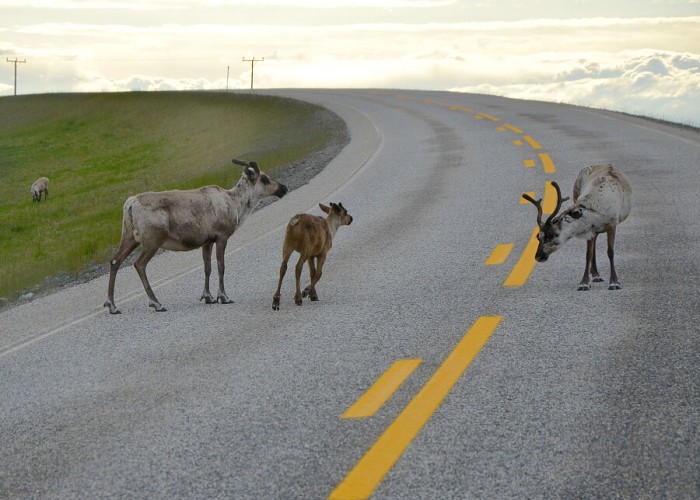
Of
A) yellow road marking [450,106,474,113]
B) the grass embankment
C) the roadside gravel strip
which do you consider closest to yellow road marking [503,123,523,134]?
the roadside gravel strip

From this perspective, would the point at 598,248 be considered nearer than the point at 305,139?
Yes

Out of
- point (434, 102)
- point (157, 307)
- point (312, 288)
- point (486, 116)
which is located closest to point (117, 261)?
point (157, 307)

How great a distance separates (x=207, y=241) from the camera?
423 inches

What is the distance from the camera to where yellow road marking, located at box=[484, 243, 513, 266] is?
11.8 metres

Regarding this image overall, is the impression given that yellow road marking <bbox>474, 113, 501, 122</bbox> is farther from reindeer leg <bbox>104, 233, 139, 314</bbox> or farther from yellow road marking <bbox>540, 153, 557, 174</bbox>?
reindeer leg <bbox>104, 233, 139, 314</bbox>

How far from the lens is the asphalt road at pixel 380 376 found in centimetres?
533

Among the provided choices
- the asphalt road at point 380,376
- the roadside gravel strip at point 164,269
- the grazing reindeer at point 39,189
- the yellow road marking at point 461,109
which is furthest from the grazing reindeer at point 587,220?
the grazing reindeer at point 39,189

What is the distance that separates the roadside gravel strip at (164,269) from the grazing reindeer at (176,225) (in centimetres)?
75

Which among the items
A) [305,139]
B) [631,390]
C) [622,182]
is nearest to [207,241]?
[622,182]

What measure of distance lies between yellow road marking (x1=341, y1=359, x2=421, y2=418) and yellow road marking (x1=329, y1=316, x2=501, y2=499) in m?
0.21

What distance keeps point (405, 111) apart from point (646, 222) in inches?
1012

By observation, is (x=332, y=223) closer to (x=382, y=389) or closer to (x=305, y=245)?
(x=305, y=245)

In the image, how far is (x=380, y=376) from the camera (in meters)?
7.15

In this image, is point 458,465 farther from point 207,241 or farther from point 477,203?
point 477,203
